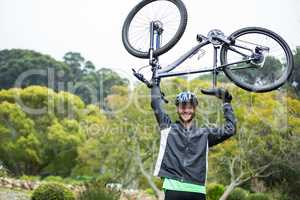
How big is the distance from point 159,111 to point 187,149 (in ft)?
1.06

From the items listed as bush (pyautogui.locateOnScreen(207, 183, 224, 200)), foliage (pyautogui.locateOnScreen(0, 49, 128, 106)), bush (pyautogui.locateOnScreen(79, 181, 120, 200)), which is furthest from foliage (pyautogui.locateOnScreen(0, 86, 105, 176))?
bush (pyautogui.locateOnScreen(79, 181, 120, 200))

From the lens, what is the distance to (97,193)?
30.8 ft

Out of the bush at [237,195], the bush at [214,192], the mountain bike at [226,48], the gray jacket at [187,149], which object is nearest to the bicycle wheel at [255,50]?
the mountain bike at [226,48]

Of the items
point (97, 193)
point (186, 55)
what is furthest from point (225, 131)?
point (97, 193)

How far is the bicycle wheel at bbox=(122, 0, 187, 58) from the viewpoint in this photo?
4.52m

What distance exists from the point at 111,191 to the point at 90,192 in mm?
393

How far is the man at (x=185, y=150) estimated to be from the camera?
2.97m

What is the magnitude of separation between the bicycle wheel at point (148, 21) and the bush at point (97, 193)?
5.11 m

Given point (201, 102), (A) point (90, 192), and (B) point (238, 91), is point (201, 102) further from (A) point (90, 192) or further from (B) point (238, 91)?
(A) point (90, 192)

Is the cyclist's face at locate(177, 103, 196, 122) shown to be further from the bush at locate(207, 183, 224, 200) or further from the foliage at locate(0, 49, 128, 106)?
the foliage at locate(0, 49, 128, 106)

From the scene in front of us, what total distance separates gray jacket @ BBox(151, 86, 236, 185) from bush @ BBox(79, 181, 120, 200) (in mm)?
6514

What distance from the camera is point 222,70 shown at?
4.41m

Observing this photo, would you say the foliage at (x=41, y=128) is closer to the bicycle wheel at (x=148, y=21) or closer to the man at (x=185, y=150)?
the bicycle wheel at (x=148, y=21)

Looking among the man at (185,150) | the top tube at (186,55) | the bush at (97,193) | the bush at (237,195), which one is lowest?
the bush at (237,195)
